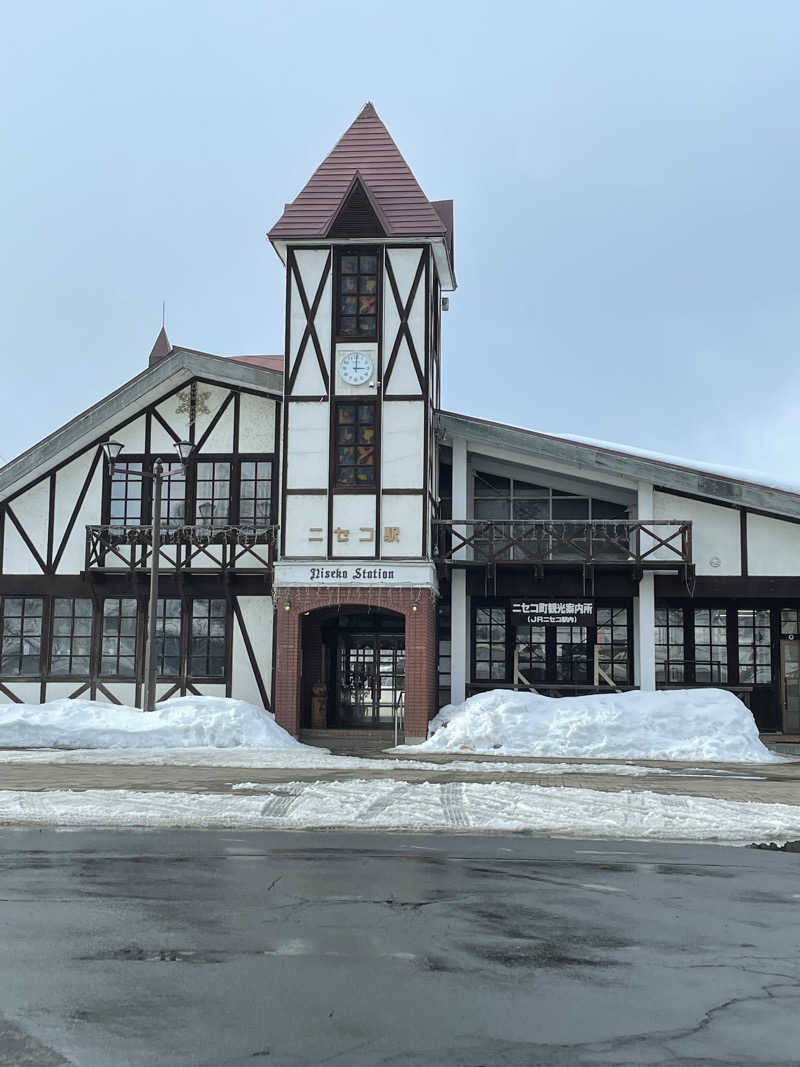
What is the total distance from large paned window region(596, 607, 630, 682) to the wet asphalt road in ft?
60.7

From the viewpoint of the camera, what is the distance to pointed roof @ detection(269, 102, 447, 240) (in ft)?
83.3

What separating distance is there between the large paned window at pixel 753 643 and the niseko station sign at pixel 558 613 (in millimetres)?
3765

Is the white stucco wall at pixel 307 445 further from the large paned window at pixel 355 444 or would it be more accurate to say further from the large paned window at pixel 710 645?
the large paned window at pixel 710 645

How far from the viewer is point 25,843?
9031 mm

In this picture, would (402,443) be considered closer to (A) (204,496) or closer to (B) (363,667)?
(A) (204,496)

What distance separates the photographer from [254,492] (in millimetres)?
27344

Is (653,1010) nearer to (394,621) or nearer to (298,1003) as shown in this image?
(298,1003)

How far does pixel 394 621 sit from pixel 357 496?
4081 mm

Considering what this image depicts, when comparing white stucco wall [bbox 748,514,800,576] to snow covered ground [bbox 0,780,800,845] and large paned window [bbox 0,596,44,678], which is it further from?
large paned window [bbox 0,596,44,678]

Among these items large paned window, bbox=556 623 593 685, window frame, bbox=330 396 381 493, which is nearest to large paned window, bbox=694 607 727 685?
large paned window, bbox=556 623 593 685

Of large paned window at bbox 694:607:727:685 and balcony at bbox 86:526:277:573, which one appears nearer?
large paned window at bbox 694:607:727:685

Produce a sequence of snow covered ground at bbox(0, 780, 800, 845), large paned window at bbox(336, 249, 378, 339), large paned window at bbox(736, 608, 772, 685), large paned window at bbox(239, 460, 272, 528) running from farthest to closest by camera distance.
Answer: large paned window at bbox(239, 460, 272, 528)
large paned window at bbox(736, 608, 772, 685)
large paned window at bbox(336, 249, 378, 339)
snow covered ground at bbox(0, 780, 800, 845)

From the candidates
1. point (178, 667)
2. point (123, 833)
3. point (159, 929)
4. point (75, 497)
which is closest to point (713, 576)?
point (178, 667)

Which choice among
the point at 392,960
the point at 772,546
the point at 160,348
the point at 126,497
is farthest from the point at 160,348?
the point at 392,960
